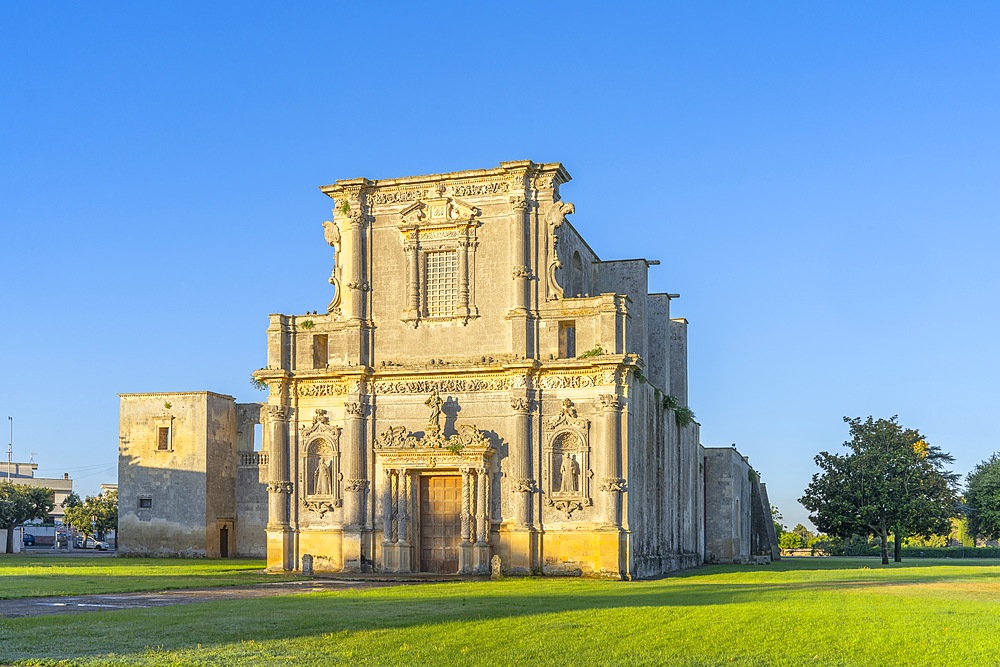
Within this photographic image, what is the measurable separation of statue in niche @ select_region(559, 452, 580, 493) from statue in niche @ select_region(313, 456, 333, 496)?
7262 millimetres

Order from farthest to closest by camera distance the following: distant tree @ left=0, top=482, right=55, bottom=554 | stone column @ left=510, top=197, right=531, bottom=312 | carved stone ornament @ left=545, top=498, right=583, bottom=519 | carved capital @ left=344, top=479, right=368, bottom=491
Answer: distant tree @ left=0, top=482, right=55, bottom=554, carved capital @ left=344, top=479, right=368, bottom=491, stone column @ left=510, top=197, right=531, bottom=312, carved stone ornament @ left=545, top=498, right=583, bottom=519

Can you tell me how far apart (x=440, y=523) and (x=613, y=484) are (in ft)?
18.6

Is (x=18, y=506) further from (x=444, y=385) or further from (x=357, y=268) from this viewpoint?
(x=444, y=385)

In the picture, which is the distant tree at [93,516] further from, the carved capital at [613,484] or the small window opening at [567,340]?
the carved capital at [613,484]

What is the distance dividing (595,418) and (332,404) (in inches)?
328

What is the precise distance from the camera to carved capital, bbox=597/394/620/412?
32.1 m

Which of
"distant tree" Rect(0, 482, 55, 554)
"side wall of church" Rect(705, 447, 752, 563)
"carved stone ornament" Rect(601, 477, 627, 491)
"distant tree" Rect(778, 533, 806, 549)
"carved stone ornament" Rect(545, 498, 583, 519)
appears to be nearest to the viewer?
"carved stone ornament" Rect(601, 477, 627, 491)

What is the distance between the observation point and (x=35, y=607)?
19438 mm

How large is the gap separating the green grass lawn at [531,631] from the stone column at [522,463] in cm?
953

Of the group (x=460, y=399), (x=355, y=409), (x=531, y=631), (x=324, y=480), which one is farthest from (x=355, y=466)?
(x=531, y=631)

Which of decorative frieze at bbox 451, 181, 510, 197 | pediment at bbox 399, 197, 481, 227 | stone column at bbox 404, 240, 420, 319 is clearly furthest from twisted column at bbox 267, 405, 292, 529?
decorative frieze at bbox 451, 181, 510, 197

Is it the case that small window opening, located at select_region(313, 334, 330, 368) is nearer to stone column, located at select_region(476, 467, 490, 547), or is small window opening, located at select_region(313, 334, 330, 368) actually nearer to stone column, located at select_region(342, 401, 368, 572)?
stone column, located at select_region(342, 401, 368, 572)

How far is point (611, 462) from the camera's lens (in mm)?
31969

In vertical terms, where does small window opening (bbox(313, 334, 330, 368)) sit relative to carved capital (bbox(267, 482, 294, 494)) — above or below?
above
